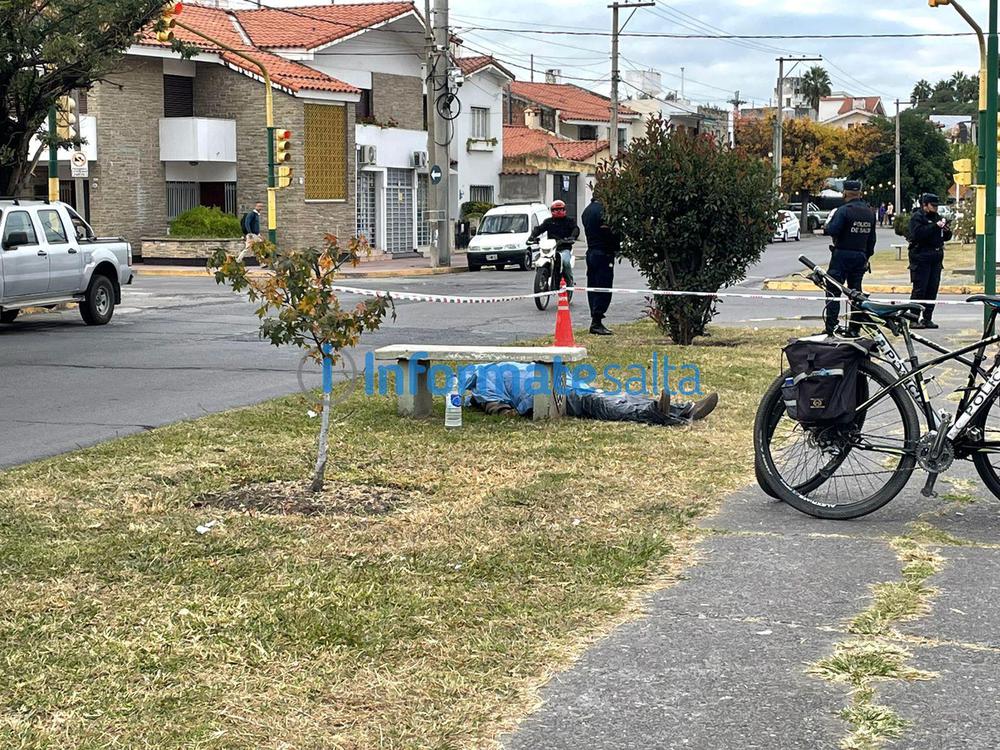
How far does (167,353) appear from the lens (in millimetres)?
15750

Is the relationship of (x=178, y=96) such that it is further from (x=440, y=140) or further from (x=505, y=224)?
(x=505, y=224)

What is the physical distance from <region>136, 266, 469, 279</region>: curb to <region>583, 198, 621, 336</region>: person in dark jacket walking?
1804 centimetres

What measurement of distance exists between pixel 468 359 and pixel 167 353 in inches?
259

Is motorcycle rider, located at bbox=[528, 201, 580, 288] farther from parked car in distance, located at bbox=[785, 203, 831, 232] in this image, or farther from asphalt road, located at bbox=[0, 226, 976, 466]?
parked car in distance, located at bbox=[785, 203, 831, 232]

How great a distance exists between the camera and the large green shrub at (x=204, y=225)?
40.4m

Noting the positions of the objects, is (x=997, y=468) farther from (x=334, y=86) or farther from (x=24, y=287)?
(x=334, y=86)

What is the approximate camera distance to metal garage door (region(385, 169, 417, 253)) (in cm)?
4962

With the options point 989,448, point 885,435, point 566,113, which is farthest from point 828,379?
point 566,113

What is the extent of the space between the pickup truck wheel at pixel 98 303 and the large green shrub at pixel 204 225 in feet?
65.4

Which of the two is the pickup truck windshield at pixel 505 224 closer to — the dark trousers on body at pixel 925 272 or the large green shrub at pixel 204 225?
the large green shrub at pixel 204 225

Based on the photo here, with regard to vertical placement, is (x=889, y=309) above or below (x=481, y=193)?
below

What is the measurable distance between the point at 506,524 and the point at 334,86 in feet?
126

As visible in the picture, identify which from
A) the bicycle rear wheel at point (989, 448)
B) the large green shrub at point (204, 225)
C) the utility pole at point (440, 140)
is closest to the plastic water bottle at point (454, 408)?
the bicycle rear wheel at point (989, 448)

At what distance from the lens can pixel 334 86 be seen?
144 ft
